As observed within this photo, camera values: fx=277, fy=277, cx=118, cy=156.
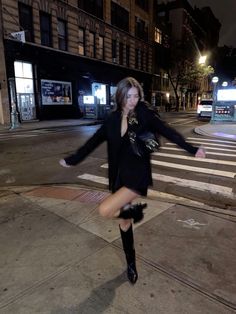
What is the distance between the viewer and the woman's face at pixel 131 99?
2600 millimetres

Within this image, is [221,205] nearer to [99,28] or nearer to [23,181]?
[23,181]

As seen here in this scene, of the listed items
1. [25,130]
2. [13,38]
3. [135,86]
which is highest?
→ [13,38]

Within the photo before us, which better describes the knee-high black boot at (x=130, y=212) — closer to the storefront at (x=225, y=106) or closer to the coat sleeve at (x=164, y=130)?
the coat sleeve at (x=164, y=130)

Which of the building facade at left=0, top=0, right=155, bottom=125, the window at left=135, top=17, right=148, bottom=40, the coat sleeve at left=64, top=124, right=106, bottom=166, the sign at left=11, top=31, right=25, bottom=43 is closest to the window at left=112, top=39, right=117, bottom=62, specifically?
the building facade at left=0, top=0, right=155, bottom=125

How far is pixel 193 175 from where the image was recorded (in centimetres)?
694

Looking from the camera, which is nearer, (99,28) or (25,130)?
(25,130)

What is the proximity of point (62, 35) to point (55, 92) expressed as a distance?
5204 mm

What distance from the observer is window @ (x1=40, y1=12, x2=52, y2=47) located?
75.9ft

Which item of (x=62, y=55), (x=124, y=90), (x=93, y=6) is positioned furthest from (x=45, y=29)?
(x=124, y=90)

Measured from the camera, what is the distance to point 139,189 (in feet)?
8.60

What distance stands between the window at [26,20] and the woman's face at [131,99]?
2152cm

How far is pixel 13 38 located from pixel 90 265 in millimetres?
21178

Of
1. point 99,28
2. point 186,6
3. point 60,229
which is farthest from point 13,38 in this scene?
point 186,6

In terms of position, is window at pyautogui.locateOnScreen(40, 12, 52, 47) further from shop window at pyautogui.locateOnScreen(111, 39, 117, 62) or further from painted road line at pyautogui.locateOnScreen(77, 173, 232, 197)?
painted road line at pyautogui.locateOnScreen(77, 173, 232, 197)
